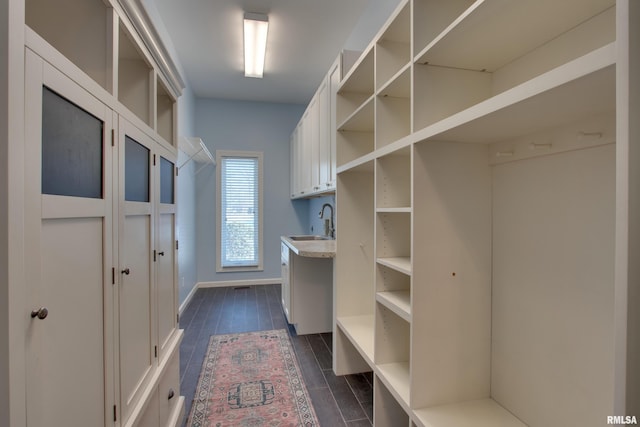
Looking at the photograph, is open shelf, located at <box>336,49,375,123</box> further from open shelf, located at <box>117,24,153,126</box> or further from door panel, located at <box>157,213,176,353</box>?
door panel, located at <box>157,213,176,353</box>

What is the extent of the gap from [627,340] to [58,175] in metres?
1.36

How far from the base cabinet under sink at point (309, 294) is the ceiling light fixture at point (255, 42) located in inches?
86.9

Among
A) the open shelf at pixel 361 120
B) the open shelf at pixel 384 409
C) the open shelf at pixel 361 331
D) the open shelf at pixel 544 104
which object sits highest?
the open shelf at pixel 361 120

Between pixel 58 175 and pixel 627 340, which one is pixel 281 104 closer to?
pixel 58 175

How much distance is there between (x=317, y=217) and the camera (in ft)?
15.1

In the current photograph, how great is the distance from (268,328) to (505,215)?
8.69 feet

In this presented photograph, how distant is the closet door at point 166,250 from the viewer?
1553mm

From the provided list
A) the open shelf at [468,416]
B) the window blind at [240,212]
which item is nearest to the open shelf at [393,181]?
the open shelf at [468,416]

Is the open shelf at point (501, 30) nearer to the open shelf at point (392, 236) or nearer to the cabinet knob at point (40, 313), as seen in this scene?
the open shelf at point (392, 236)

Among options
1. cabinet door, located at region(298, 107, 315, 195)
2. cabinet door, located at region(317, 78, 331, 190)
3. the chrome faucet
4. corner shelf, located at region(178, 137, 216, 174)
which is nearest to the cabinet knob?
cabinet door, located at region(317, 78, 331, 190)

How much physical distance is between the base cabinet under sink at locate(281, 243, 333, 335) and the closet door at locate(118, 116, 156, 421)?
172cm

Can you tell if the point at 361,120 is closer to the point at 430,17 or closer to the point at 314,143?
the point at 430,17

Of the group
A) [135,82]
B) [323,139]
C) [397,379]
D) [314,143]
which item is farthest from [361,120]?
[397,379]

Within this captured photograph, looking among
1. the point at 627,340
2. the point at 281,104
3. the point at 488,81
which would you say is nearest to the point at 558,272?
the point at 627,340
